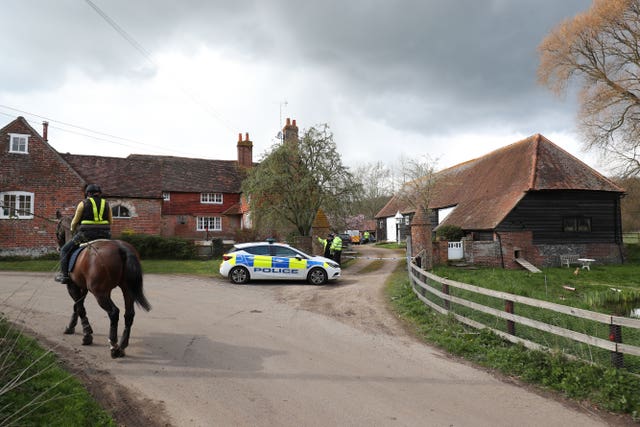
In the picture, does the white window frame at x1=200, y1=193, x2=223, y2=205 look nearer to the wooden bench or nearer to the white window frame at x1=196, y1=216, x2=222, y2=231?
the white window frame at x1=196, y1=216, x2=222, y2=231

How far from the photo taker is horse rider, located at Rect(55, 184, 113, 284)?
20.9ft

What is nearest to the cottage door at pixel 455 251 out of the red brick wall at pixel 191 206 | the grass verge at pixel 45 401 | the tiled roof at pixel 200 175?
the grass verge at pixel 45 401

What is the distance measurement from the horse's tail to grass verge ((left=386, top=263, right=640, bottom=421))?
5109mm

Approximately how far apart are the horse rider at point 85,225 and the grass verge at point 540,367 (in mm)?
6195

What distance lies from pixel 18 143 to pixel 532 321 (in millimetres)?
26747

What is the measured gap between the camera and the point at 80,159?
1152 inches

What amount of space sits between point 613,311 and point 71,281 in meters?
14.5

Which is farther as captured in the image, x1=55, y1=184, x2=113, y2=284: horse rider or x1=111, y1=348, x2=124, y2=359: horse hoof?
x1=55, y1=184, x2=113, y2=284: horse rider

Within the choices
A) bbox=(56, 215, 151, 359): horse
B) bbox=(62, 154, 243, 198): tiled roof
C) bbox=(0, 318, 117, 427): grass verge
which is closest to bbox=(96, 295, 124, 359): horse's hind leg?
bbox=(56, 215, 151, 359): horse

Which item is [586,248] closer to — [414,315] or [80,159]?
[414,315]

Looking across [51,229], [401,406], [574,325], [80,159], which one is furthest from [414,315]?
[80,159]

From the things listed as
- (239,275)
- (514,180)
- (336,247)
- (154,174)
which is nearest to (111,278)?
(239,275)

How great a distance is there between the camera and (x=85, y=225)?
6.42 m

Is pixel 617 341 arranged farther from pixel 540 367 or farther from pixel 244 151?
pixel 244 151
